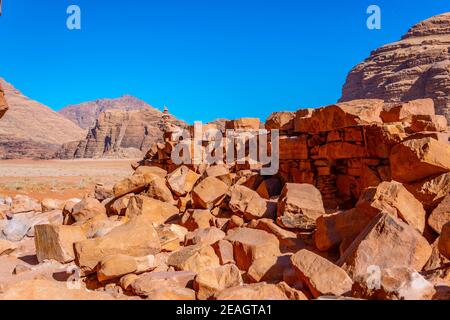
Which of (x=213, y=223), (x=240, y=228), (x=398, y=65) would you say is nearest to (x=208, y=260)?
(x=240, y=228)

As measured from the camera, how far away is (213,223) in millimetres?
6434

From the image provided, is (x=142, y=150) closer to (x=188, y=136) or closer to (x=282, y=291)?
(x=188, y=136)

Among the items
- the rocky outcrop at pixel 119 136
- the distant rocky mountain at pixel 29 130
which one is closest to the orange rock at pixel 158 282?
the rocky outcrop at pixel 119 136

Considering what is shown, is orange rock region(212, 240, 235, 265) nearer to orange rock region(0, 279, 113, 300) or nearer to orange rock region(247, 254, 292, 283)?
orange rock region(247, 254, 292, 283)

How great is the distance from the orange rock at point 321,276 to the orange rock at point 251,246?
108 cm

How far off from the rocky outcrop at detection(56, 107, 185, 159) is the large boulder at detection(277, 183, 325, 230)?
231 feet

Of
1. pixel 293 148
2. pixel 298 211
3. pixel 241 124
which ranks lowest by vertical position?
A: pixel 298 211

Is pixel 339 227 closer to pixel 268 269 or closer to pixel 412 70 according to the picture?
pixel 268 269

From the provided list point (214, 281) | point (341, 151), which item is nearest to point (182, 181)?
point (341, 151)

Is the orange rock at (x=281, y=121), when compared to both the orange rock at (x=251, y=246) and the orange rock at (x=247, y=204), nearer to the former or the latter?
the orange rock at (x=247, y=204)

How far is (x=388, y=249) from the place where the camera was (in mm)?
3469

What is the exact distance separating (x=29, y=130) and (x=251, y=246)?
111389 millimetres
